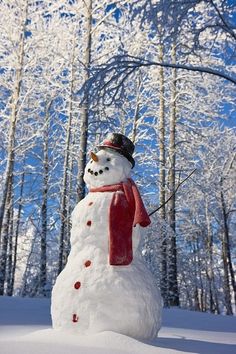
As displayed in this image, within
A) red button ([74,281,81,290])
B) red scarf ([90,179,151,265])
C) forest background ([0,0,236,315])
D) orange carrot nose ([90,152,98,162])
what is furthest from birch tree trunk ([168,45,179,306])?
red button ([74,281,81,290])

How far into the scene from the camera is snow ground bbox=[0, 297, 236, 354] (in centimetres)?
339

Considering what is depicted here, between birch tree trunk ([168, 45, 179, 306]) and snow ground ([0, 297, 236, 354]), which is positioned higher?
birch tree trunk ([168, 45, 179, 306])

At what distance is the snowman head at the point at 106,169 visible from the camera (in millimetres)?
4336

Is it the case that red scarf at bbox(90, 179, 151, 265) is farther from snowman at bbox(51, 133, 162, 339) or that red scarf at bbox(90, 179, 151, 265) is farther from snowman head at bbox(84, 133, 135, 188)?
snowman head at bbox(84, 133, 135, 188)

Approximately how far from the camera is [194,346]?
408cm

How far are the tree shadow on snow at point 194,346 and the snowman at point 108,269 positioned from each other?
0.19 metres

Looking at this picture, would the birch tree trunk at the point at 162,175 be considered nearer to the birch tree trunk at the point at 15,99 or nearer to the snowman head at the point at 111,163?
the birch tree trunk at the point at 15,99

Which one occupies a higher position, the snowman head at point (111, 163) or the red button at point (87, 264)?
the snowman head at point (111, 163)

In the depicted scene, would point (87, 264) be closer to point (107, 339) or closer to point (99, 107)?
point (107, 339)

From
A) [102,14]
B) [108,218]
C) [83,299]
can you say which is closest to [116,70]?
[108,218]

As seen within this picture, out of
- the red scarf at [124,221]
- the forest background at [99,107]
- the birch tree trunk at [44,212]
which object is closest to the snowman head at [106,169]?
the red scarf at [124,221]

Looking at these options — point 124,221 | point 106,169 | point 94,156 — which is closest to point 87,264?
point 124,221

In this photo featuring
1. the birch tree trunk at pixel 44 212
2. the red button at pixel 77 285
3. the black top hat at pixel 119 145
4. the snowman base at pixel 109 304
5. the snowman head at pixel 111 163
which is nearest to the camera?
the snowman base at pixel 109 304

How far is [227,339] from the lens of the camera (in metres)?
5.00
